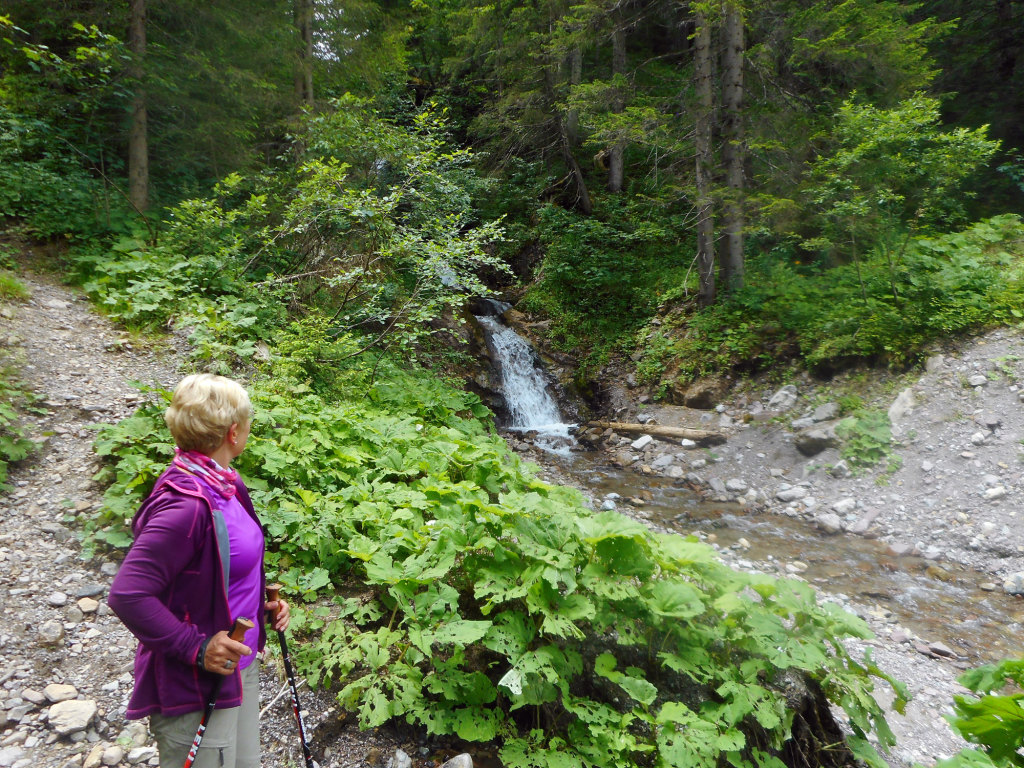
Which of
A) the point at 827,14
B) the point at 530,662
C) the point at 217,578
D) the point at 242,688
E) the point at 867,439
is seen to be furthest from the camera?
the point at 827,14

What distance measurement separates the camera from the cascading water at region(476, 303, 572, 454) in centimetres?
1133

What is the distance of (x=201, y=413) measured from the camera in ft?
6.24

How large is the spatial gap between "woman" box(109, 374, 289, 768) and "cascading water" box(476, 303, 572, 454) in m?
8.73

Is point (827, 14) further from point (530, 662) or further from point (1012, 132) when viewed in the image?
point (530, 662)

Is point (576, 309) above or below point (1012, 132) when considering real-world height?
below

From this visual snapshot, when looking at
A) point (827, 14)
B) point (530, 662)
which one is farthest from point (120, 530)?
point (827, 14)

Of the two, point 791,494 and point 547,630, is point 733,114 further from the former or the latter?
point 547,630

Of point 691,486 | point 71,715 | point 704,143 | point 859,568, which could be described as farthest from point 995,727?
point 704,143

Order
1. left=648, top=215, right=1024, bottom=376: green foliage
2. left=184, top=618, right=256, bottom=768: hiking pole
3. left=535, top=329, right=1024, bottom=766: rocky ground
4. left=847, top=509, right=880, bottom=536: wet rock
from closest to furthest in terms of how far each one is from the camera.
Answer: left=184, top=618, right=256, bottom=768: hiking pole → left=535, top=329, right=1024, bottom=766: rocky ground → left=847, top=509, right=880, bottom=536: wet rock → left=648, top=215, right=1024, bottom=376: green foliage

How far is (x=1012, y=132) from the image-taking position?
11867 millimetres

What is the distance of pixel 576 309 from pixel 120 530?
1142cm

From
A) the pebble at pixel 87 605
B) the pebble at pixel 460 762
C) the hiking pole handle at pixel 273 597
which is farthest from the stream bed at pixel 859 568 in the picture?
the pebble at pixel 87 605

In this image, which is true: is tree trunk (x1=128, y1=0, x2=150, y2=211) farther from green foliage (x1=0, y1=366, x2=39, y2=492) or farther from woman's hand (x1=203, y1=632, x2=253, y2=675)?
woman's hand (x1=203, y1=632, x2=253, y2=675)

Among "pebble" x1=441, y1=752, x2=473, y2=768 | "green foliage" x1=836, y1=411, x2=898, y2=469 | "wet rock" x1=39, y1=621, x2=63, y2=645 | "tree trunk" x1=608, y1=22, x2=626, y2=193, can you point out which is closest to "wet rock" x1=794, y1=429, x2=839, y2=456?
"green foliage" x1=836, y1=411, x2=898, y2=469
